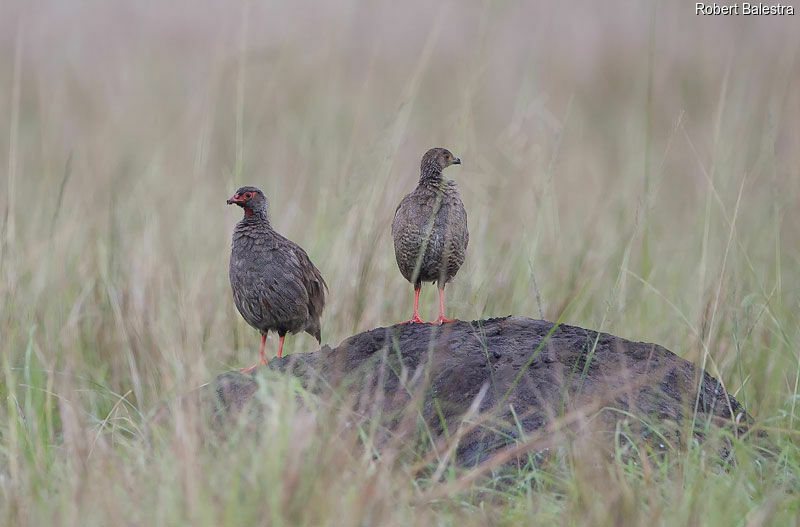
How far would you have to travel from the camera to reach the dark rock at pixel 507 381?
3998 mm

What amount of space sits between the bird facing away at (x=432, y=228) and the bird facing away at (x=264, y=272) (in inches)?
17.7

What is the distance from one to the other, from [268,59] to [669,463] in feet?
12.8

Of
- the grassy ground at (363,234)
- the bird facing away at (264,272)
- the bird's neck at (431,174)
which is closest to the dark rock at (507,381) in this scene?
the grassy ground at (363,234)

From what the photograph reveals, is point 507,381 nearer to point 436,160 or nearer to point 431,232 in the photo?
point 431,232

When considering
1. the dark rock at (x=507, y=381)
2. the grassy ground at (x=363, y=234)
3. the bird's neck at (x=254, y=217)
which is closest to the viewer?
the grassy ground at (x=363, y=234)

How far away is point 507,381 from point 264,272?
114 cm

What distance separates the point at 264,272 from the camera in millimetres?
4695

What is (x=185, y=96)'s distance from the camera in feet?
34.3

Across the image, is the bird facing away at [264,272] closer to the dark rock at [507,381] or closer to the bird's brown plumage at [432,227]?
the dark rock at [507,381]

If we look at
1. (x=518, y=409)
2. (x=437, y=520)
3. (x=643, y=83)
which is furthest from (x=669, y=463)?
(x=643, y=83)

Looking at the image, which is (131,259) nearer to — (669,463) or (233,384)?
(233,384)

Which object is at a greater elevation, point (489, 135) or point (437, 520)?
point (489, 135)

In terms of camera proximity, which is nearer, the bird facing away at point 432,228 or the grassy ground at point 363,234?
the grassy ground at point 363,234

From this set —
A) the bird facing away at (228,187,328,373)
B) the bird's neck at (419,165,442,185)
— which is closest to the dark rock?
the bird facing away at (228,187,328,373)
